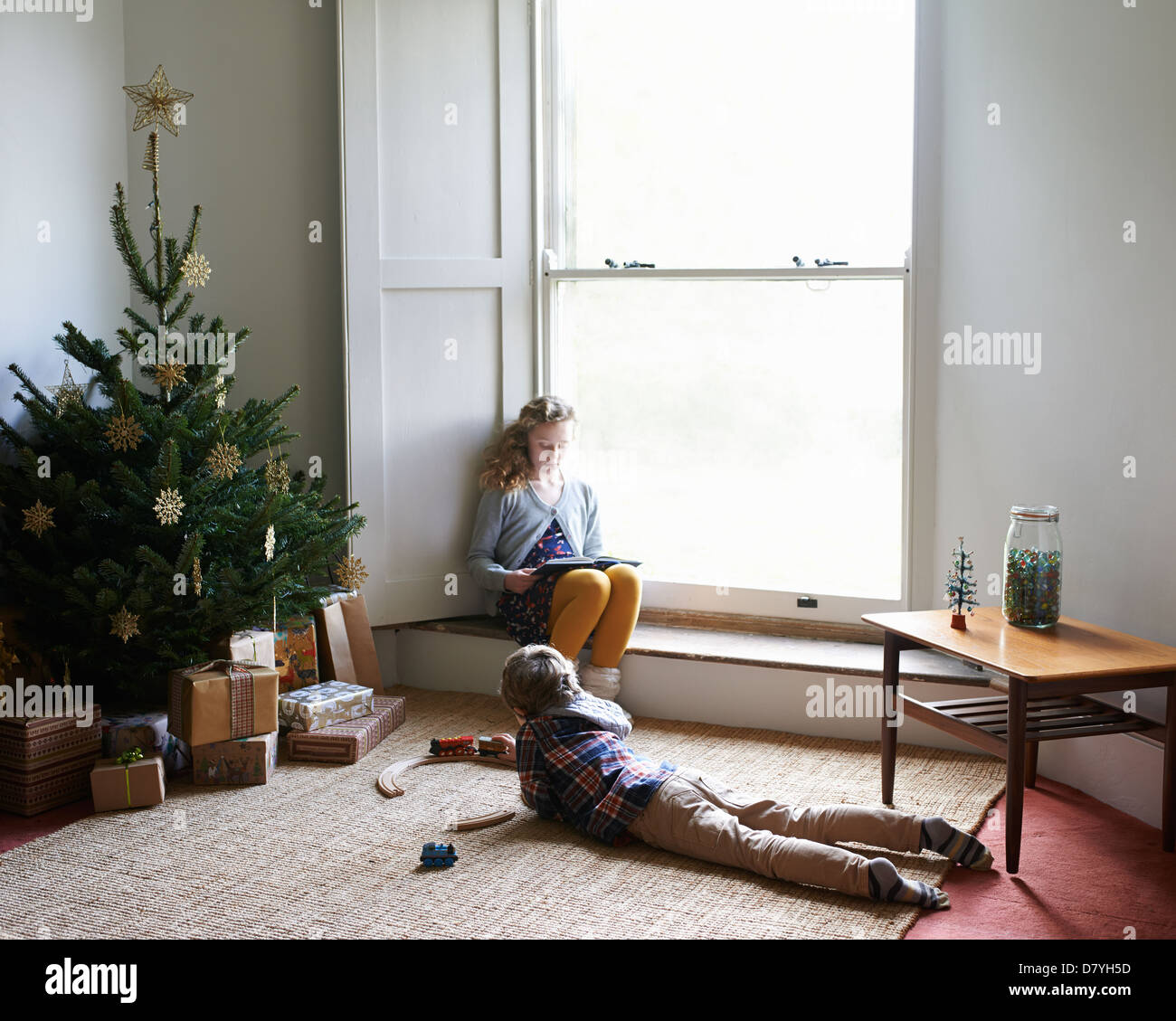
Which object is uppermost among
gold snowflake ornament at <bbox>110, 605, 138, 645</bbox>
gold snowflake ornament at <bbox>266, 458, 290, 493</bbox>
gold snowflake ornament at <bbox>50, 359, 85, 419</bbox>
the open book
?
gold snowflake ornament at <bbox>50, 359, 85, 419</bbox>

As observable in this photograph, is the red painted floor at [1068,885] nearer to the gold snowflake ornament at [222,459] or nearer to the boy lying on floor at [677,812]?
the boy lying on floor at [677,812]

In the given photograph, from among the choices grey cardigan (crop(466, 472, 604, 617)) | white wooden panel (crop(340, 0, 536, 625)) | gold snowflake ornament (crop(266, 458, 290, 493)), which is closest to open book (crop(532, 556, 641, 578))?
grey cardigan (crop(466, 472, 604, 617))

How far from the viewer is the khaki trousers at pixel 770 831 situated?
2516 millimetres

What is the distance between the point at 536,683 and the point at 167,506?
1.19 meters

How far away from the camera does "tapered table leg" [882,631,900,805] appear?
3.04 meters

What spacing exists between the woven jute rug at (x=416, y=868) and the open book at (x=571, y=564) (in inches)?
27.5

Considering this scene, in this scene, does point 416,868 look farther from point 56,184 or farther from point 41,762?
point 56,184

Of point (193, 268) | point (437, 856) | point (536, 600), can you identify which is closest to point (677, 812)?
point (437, 856)

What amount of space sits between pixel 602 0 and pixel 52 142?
1.99 meters

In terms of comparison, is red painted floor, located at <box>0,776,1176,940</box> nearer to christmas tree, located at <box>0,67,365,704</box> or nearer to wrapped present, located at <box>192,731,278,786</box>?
wrapped present, located at <box>192,731,278,786</box>

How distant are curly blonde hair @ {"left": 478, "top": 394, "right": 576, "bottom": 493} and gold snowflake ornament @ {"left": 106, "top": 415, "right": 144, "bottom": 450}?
1.26 m

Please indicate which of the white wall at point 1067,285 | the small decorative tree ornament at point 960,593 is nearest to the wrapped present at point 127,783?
the small decorative tree ornament at point 960,593

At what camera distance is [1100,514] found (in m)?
3.16

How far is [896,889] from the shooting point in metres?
2.45
